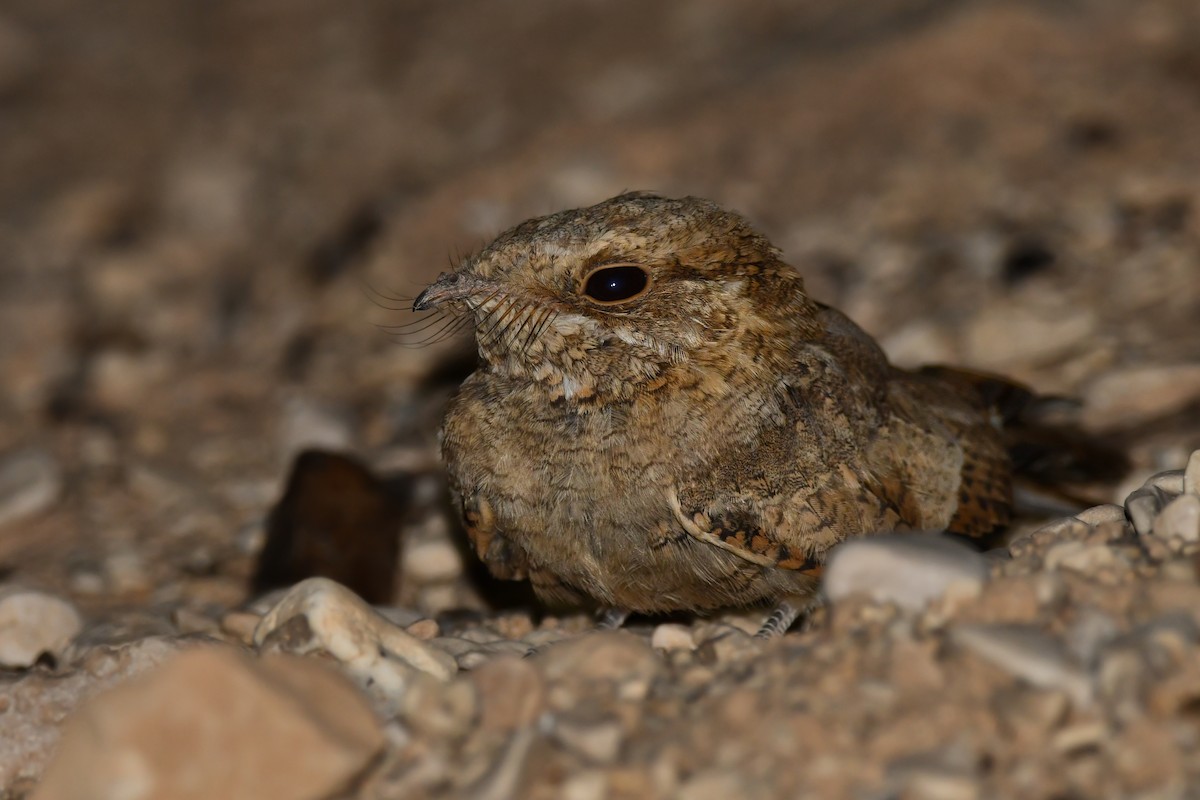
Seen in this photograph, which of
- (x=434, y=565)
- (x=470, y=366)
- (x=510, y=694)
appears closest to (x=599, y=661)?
(x=510, y=694)

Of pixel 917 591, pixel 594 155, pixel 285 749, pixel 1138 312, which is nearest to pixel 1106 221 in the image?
pixel 1138 312

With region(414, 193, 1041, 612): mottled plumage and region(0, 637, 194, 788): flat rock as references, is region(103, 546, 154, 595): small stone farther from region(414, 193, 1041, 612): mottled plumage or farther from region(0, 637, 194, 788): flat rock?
region(414, 193, 1041, 612): mottled plumage

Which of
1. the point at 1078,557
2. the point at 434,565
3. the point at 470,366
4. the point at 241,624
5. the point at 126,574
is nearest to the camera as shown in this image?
the point at 1078,557

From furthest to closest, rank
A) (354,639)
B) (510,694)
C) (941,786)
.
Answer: (354,639), (510,694), (941,786)

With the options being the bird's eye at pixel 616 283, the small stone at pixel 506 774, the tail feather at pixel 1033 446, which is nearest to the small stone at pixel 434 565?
the bird's eye at pixel 616 283

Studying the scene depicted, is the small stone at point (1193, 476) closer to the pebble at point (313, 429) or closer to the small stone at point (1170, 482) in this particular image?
the small stone at point (1170, 482)

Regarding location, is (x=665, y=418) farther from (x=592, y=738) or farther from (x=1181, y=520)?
(x=1181, y=520)
